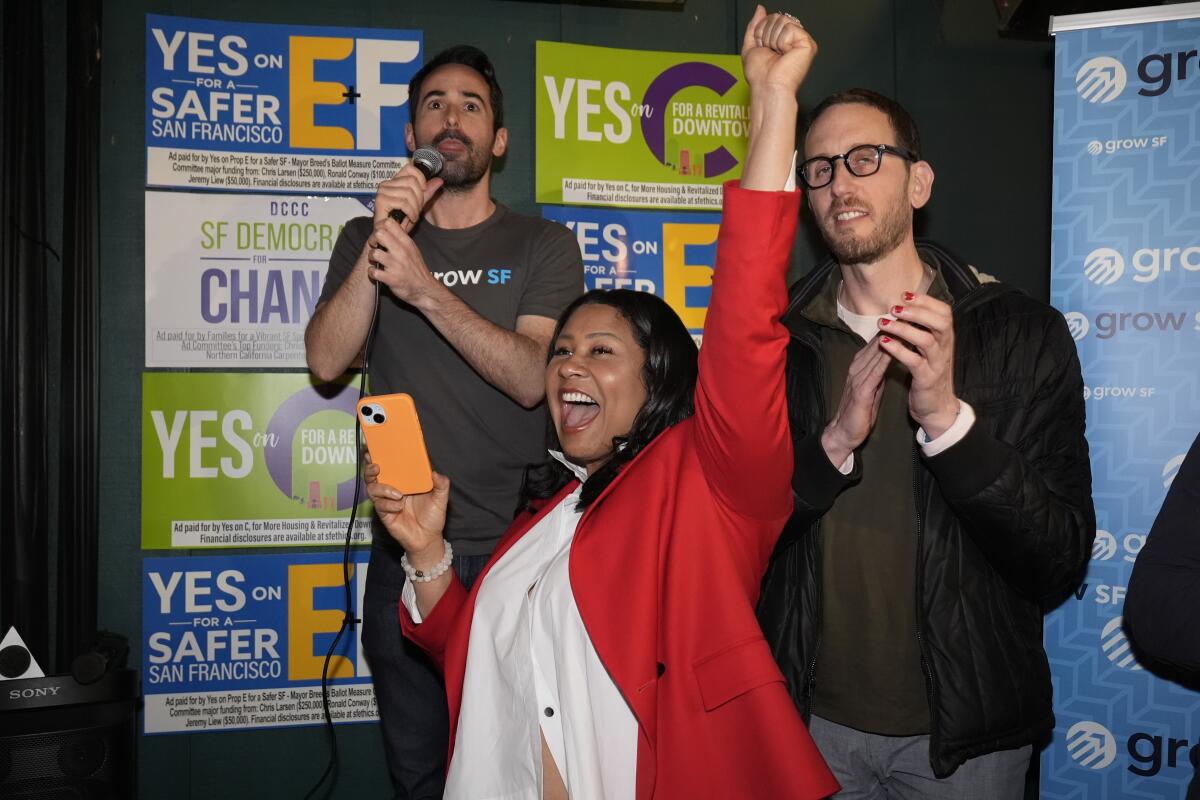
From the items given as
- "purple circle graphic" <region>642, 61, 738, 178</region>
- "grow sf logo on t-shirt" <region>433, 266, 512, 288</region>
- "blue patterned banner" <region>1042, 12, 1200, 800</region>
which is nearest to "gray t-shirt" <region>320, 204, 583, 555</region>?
"grow sf logo on t-shirt" <region>433, 266, 512, 288</region>

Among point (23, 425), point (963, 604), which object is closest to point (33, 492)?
point (23, 425)

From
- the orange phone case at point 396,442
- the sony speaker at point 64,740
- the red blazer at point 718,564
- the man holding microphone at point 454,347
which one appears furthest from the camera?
the sony speaker at point 64,740

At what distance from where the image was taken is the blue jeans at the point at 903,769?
1.68 m

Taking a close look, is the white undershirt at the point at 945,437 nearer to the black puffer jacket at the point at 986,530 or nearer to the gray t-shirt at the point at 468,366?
the black puffer jacket at the point at 986,530

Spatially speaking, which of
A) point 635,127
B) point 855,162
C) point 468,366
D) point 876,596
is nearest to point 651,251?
point 635,127

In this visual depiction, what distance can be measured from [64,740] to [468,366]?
1.39 m

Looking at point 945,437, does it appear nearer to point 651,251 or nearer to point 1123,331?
point 1123,331

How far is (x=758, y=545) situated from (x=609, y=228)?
212 centimetres

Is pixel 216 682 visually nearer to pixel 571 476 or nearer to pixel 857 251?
pixel 571 476

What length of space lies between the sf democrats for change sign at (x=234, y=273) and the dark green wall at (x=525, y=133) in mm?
85

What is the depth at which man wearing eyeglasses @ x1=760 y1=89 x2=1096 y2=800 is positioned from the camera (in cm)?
160

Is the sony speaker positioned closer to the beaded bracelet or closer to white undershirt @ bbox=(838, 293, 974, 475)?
the beaded bracelet

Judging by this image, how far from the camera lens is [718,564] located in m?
1.32

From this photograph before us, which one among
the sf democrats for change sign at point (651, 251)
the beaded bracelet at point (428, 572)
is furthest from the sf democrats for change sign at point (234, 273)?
the beaded bracelet at point (428, 572)
